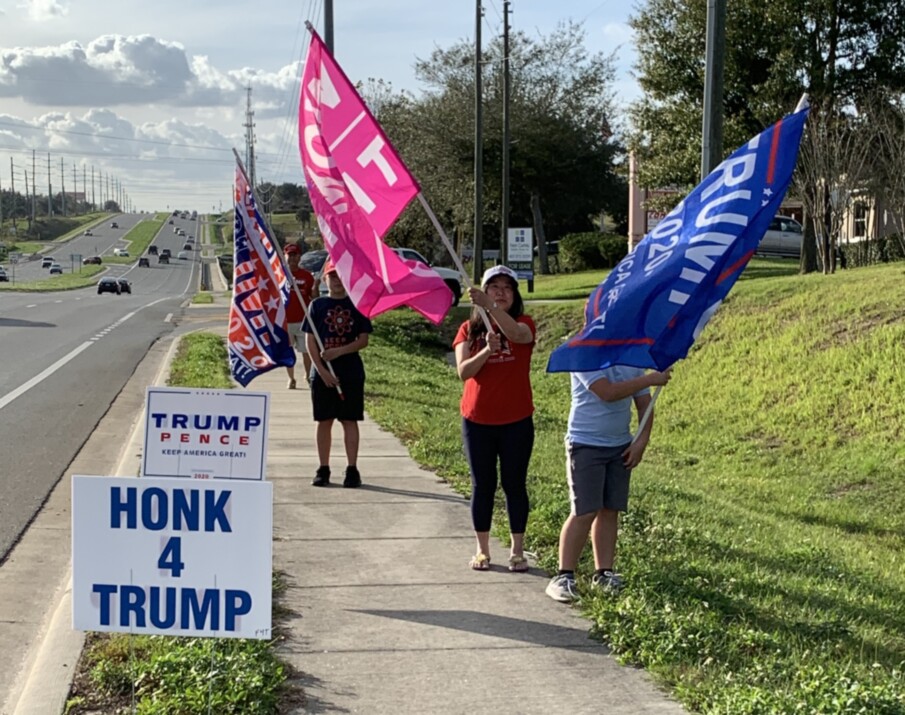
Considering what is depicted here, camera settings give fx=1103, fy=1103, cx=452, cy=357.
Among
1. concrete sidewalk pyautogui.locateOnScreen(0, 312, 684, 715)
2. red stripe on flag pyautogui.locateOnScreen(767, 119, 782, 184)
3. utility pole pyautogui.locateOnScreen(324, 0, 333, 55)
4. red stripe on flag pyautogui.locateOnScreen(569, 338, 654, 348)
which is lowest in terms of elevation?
concrete sidewalk pyautogui.locateOnScreen(0, 312, 684, 715)

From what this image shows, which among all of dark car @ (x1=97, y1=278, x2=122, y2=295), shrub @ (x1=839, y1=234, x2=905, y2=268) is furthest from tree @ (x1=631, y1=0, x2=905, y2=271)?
dark car @ (x1=97, y1=278, x2=122, y2=295)

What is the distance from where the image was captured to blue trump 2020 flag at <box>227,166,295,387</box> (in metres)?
9.21

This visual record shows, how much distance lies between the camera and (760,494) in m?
11.2

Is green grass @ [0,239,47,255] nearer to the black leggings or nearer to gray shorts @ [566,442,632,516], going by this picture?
the black leggings

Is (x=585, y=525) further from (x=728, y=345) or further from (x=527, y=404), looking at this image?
(x=728, y=345)

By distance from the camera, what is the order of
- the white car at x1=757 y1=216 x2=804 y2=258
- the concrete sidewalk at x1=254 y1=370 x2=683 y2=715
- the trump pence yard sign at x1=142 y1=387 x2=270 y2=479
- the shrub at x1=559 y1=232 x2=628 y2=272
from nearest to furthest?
the concrete sidewalk at x1=254 y1=370 x2=683 y2=715 → the trump pence yard sign at x1=142 y1=387 x2=270 y2=479 → the white car at x1=757 y1=216 x2=804 y2=258 → the shrub at x1=559 y1=232 x2=628 y2=272

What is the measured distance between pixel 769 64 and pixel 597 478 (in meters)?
22.9

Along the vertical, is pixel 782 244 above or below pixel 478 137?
below

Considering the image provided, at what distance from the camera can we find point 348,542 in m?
6.88

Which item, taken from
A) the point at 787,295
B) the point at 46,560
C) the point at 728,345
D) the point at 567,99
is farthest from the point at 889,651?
the point at 567,99

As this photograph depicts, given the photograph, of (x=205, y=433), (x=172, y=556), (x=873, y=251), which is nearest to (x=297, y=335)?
(x=205, y=433)

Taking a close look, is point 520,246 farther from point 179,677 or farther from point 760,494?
point 179,677

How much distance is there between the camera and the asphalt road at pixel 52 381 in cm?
941

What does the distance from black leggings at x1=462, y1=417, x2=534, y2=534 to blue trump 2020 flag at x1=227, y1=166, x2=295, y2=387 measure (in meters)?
3.49
